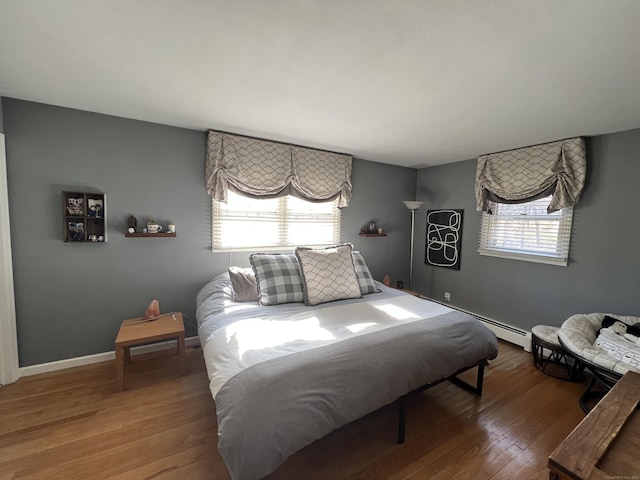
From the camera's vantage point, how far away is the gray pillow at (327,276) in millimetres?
2396

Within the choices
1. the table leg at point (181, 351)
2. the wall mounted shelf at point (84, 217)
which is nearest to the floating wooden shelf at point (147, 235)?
the wall mounted shelf at point (84, 217)

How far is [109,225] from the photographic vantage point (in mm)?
2383

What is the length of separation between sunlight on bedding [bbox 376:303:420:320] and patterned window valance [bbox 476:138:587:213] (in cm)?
198

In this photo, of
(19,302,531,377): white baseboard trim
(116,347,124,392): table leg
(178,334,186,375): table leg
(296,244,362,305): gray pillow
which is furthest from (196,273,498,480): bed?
(19,302,531,377): white baseboard trim

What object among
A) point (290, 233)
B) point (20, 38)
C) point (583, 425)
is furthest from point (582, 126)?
point (20, 38)

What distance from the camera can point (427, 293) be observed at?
4141 mm

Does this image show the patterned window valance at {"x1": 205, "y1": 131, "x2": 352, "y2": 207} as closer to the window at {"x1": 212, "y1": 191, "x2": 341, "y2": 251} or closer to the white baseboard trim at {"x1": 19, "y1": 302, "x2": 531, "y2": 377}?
the window at {"x1": 212, "y1": 191, "x2": 341, "y2": 251}

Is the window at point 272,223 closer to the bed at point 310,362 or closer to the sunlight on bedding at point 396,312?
the bed at point 310,362

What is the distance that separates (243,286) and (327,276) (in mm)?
809

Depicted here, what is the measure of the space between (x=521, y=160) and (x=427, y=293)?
2215 mm

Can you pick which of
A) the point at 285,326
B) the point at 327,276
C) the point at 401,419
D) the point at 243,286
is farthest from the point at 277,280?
the point at 401,419

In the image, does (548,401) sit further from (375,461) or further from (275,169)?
(275,169)

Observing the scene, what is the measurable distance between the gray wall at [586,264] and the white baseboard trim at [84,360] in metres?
3.66

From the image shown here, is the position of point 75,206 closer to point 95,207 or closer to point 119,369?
point 95,207
